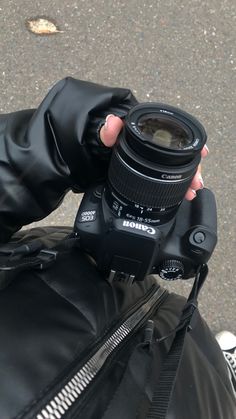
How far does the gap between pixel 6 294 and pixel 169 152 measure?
241mm

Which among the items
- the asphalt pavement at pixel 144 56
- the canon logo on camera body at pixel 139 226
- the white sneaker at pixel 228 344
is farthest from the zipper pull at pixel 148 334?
the asphalt pavement at pixel 144 56

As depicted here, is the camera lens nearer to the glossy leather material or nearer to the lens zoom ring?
the lens zoom ring

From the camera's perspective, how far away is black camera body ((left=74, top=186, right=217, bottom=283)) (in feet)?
2.24

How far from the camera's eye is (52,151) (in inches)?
31.8

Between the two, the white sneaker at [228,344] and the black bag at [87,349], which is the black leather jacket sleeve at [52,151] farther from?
the white sneaker at [228,344]

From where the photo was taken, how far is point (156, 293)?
0.88 meters

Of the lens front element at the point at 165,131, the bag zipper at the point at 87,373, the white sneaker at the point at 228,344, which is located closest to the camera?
the bag zipper at the point at 87,373

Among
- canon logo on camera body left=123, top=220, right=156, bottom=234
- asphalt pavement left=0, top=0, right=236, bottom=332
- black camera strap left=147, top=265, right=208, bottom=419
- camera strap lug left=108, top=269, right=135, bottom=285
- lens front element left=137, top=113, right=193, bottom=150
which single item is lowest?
asphalt pavement left=0, top=0, right=236, bottom=332

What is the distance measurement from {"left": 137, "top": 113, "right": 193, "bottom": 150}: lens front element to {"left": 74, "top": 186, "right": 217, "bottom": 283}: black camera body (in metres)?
0.10

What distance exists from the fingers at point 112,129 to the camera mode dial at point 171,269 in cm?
17

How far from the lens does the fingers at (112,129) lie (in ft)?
2.35

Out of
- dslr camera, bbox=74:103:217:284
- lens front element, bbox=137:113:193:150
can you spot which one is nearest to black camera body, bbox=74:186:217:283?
dslr camera, bbox=74:103:217:284

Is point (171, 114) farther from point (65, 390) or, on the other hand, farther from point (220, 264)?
point (220, 264)

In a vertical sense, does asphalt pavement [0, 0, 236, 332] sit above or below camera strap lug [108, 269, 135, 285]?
below
